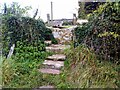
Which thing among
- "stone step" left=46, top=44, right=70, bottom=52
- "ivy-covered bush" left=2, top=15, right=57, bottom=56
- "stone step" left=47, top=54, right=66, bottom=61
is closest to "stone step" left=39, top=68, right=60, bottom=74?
"stone step" left=47, top=54, right=66, bottom=61

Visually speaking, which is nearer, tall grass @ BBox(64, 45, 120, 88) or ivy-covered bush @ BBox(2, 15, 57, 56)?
tall grass @ BBox(64, 45, 120, 88)

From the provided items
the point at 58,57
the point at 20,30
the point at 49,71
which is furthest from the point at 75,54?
the point at 20,30

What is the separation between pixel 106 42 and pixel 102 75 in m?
0.80

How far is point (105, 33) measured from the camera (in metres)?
4.04

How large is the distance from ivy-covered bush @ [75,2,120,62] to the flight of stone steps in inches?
24.1

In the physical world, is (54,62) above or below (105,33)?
below

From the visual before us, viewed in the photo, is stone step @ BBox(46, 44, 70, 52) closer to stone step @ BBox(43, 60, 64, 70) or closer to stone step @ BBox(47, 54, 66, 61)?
stone step @ BBox(47, 54, 66, 61)

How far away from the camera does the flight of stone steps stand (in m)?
4.12

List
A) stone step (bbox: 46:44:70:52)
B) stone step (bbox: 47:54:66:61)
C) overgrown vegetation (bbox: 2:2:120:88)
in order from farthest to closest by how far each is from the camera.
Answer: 1. stone step (bbox: 46:44:70:52)
2. stone step (bbox: 47:54:66:61)
3. overgrown vegetation (bbox: 2:2:120:88)

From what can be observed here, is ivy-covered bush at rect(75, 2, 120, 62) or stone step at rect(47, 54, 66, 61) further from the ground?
ivy-covered bush at rect(75, 2, 120, 62)

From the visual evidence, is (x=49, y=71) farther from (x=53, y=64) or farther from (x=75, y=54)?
(x=75, y=54)

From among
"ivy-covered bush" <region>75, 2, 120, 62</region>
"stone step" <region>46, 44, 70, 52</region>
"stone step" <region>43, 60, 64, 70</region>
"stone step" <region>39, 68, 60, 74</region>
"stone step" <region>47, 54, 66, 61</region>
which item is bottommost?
"stone step" <region>39, 68, 60, 74</region>

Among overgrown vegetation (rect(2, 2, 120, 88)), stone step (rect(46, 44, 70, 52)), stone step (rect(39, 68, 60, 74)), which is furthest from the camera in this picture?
stone step (rect(46, 44, 70, 52))

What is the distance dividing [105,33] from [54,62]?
1.10 m
